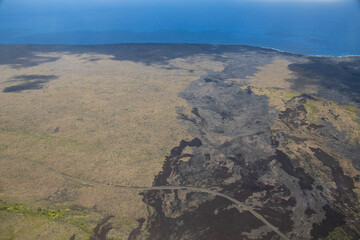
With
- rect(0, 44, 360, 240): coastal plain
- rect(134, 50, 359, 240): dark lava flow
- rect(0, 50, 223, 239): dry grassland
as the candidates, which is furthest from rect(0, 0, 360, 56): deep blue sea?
rect(134, 50, 359, 240): dark lava flow

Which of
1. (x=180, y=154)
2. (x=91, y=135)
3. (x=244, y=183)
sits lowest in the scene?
(x=244, y=183)

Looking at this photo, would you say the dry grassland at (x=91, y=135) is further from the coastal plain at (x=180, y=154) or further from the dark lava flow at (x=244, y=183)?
the dark lava flow at (x=244, y=183)

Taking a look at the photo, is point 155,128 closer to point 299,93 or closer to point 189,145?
point 189,145

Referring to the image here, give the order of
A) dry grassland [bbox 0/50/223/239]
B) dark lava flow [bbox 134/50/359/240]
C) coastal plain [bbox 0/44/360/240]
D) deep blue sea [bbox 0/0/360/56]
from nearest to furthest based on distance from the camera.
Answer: dark lava flow [bbox 134/50/359/240] → coastal plain [bbox 0/44/360/240] → dry grassland [bbox 0/50/223/239] → deep blue sea [bbox 0/0/360/56]

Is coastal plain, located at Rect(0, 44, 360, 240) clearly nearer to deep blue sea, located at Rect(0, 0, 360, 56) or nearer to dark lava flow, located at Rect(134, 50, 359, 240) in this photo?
dark lava flow, located at Rect(134, 50, 359, 240)

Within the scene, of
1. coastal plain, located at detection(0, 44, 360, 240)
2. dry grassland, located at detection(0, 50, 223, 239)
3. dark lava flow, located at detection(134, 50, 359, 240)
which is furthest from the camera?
dry grassland, located at detection(0, 50, 223, 239)

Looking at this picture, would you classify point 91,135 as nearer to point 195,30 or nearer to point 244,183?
point 244,183

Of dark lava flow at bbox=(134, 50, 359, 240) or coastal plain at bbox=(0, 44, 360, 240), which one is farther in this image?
coastal plain at bbox=(0, 44, 360, 240)

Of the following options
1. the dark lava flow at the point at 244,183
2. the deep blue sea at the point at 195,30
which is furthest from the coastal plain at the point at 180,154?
the deep blue sea at the point at 195,30

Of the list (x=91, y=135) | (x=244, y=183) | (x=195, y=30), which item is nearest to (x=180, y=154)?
(x=244, y=183)
